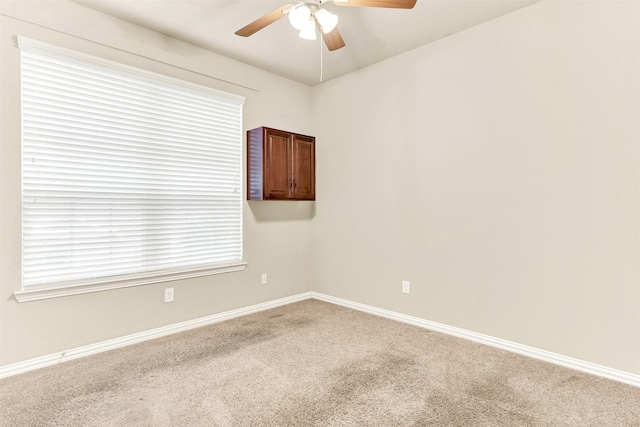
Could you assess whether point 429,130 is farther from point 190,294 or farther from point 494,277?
point 190,294

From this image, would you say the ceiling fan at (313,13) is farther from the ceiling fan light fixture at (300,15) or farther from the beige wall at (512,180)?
the beige wall at (512,180)

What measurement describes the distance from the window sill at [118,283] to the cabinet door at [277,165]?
0.89 meters

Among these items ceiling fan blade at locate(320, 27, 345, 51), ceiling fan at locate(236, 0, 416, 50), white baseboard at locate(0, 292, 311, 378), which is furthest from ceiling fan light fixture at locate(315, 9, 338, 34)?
white baseboard at locate(0, 292, 311, 378)

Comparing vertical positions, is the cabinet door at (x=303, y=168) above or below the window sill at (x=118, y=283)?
above

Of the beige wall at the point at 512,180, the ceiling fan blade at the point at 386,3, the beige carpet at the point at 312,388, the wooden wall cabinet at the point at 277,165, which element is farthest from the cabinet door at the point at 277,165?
the ceiling fan blade at the point at 386,3

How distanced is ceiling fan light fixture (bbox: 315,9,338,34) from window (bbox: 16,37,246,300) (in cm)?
172

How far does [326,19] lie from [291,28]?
1068 mm

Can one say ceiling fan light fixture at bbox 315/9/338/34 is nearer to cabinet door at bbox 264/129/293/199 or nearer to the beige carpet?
cabinet door at bbox 264/129/293/199

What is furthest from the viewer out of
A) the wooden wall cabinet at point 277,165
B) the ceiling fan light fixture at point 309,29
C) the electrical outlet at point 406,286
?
the wooden wall cabinet at point 277,165

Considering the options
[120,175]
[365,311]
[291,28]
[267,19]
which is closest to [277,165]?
[291,28]

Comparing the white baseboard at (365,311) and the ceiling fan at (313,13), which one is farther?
the white baseboard at (365,311)

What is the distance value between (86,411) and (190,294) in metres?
1.39

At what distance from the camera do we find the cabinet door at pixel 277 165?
3.52 meters

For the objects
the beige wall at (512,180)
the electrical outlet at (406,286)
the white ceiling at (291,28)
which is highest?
the white ceiling at (291,28)
